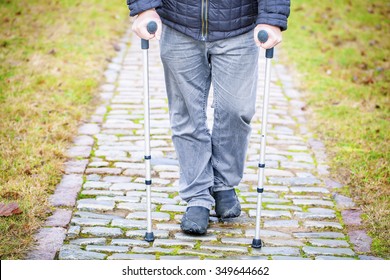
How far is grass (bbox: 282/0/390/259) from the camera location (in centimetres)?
441

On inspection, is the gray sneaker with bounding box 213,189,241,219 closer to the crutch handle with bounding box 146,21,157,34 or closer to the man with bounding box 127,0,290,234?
the man with bounding box 127,0,290,234

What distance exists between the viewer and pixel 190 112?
12.2ft

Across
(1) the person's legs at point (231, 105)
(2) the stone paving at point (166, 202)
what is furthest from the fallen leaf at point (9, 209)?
(1) the person's legs at point (231, 105)

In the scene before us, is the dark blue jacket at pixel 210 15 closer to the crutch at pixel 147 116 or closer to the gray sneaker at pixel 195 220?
the crutch at pixel 147 116

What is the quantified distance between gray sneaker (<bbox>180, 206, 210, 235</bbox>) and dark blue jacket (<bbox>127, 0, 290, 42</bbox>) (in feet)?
3.62

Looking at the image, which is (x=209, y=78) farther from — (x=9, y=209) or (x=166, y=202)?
(x=9, y=209)

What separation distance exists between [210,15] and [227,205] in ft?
4.15

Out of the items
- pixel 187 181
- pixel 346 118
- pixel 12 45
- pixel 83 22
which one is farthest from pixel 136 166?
pixel 83 22

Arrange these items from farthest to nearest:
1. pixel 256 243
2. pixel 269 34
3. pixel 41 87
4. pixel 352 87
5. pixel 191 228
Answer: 1. pixel 352 87
2. pixel 41 87
3. pixel 191 228
4. pixel 256 243
5. pixel 269 34

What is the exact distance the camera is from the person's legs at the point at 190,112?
3.58 m

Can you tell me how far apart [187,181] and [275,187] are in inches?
37.4

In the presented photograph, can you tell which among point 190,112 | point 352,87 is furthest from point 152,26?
point 352,87

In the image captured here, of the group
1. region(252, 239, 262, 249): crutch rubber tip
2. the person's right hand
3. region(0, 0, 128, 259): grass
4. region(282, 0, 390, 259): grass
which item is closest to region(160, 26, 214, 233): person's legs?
the person's right hand
